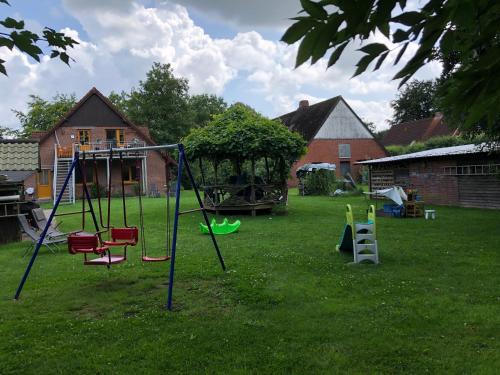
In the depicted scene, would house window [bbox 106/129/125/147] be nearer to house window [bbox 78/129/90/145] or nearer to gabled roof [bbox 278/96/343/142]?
house window [bbox 78/129/90/145]

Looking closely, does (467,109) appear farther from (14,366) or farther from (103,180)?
(103,180)

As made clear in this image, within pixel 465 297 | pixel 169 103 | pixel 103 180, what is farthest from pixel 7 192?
pixel 169 103

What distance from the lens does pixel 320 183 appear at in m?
31.1

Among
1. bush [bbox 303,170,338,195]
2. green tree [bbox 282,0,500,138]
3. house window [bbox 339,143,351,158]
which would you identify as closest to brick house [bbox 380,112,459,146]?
house window [bbox 339,143,351,158]

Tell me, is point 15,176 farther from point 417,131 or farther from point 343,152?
point 417,131

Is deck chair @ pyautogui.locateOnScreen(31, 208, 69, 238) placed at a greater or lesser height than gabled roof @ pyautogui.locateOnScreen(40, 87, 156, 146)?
lesser

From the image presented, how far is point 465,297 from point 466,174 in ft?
50.6

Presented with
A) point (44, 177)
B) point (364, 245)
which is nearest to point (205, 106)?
point (44, 177)

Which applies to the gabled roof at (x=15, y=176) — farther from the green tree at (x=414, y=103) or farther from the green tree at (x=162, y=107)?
the green tree at (x=414, y=103)

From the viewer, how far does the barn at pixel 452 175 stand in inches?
733

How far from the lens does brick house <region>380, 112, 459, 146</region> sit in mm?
49375

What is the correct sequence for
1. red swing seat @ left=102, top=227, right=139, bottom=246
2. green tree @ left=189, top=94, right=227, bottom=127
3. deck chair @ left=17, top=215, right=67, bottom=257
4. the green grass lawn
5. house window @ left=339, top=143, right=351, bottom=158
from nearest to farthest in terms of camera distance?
1. the green grass lawn
2. red swing seat @ left=102, top=227, right=139, bottom=246
3. deck chair @ left=17, top=215, right=67, bottom=257
4. house window @ left=339, top=143, right=351, bottom=158
5. green tree @ left=189, top=94, right=227, bottom=127

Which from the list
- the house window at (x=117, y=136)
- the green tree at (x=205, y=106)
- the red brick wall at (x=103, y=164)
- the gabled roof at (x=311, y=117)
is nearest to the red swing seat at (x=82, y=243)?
the red brick wall at (x=103, y=164)

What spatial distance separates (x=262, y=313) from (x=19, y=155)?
9.53m
